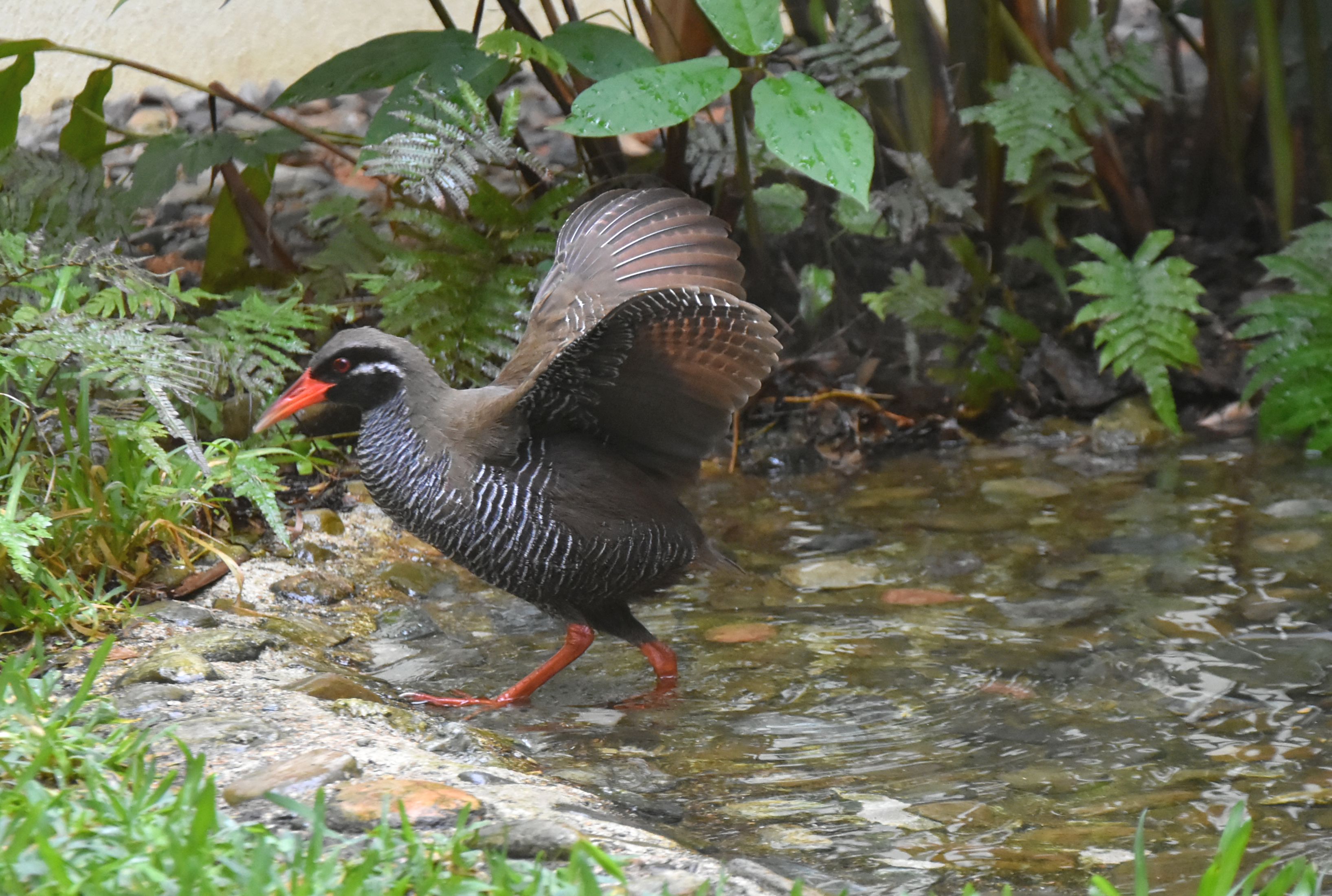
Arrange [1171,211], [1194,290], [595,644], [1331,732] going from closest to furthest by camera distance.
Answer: [1331,732] < [595,644] < [1194,290] < [1171,211]

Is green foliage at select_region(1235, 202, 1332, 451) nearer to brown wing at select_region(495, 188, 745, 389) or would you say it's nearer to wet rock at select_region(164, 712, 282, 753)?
brown wing at select_region(495, 188, 745, 389)

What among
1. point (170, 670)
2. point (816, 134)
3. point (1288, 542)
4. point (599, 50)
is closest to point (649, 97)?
point (816, 134)

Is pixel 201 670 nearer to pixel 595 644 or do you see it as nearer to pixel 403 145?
pixel 595 644

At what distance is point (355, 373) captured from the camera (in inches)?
154

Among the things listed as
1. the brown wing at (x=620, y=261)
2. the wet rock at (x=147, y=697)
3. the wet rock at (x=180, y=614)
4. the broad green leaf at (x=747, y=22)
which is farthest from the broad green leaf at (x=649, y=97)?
the wet rock at (x=147, y=697)

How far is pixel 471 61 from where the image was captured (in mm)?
5102

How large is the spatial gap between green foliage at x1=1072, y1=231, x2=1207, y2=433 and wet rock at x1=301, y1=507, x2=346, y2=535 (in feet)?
10.4

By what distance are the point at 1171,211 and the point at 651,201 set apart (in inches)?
148

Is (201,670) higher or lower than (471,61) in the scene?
lower

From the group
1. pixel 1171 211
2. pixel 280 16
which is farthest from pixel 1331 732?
pixel 280 16

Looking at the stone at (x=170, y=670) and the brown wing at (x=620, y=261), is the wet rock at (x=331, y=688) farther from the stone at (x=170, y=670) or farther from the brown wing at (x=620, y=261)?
the brown wing at (x=620, y=261)

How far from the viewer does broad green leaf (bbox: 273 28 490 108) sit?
5145mm

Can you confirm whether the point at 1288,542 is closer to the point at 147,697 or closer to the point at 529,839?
the point at 529,839

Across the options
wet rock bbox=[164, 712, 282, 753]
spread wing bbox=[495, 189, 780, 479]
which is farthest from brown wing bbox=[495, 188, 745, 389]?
wet rock bbox=[164, 712, 282, 753]
